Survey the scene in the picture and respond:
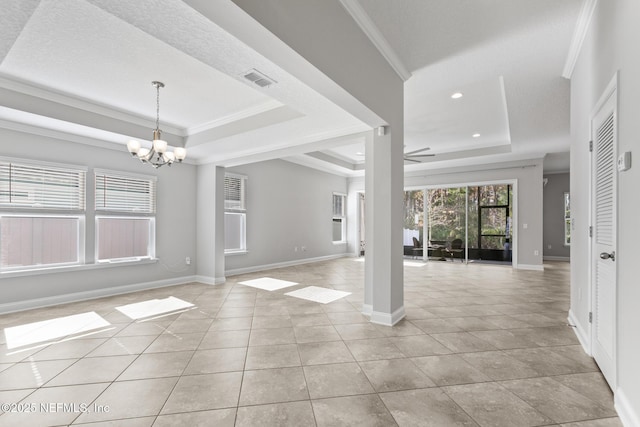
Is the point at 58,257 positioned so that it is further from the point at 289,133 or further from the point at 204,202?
the point at 289,133

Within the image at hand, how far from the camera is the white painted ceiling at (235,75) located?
7.54ft

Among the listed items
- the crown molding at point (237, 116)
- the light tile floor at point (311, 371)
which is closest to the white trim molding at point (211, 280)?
the light tile floor at point (311, 371)

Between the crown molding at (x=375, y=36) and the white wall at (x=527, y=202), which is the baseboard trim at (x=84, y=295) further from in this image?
the white wall at (x=527, y=202)

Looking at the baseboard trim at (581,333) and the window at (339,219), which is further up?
the window at (339,219)

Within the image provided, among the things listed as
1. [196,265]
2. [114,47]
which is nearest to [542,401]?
[114,47]

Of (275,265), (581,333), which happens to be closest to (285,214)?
(275,265)

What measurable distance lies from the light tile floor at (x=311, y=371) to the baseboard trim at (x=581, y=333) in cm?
9

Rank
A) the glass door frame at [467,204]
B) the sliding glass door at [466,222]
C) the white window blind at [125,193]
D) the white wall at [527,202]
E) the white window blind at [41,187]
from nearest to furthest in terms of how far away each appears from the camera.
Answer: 1. the white window blind at [41,187]
2. the white window blind at [125,193]
3. the white wall at [527,202]
4. the glass door frame at [467,204]
5. the sliding glass door at [466,222]

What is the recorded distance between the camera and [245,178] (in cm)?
696

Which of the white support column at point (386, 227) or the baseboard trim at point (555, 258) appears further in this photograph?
the baseboard trim at point (555, 258)

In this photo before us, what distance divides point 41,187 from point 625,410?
645cm

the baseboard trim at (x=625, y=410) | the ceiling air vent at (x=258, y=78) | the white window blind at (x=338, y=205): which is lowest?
the baseboard trim at (x=625, y=410)

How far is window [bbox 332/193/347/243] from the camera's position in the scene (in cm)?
1016

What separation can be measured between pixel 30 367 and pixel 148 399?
131 centimetres
